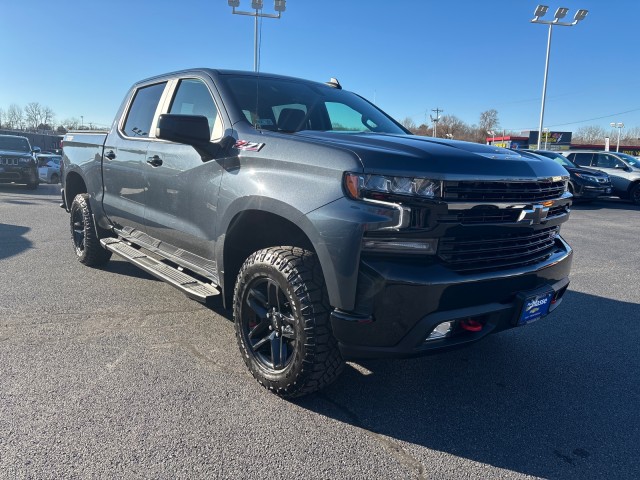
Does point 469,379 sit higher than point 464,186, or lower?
lower

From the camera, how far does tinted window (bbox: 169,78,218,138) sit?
11.7 feet

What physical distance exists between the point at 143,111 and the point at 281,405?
10.1 ft

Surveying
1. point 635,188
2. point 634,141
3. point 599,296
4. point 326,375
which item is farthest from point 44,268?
point 634,141

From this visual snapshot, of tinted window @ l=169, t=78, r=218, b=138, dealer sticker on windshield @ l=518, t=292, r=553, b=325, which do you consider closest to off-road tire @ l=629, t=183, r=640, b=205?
dealer sticker on windshield @ l=518, t=292, r=553, b=325

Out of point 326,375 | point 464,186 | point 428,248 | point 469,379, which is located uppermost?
point 464,186

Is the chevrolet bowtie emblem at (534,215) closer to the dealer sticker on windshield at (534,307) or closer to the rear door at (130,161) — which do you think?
the dealer sticker on windshield at (534,307)

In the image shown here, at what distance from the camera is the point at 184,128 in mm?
3078

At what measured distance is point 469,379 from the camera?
130 inches

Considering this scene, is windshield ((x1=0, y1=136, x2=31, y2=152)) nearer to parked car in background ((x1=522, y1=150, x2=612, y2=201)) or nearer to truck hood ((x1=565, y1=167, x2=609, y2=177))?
parked car in background ((x1=522, y1=150, x2=612, y2=201))

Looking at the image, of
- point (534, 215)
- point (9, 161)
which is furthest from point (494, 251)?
point (9, 161)

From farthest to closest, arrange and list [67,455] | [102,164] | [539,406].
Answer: [102,164], [539,406], [67,455]

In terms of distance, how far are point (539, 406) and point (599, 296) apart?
9.35 ft

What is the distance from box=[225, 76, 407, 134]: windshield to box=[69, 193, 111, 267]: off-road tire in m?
2.76

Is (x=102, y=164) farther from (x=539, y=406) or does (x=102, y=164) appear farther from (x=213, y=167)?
(x=539, y=406)
